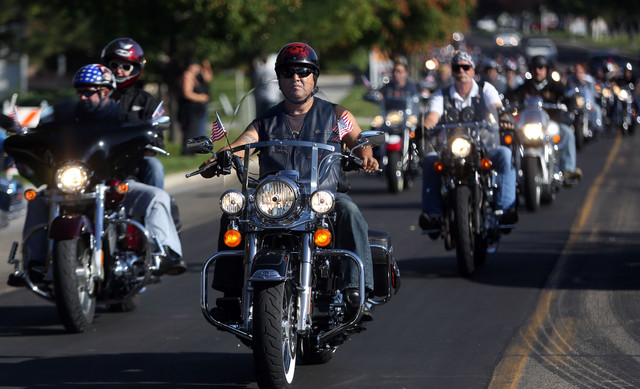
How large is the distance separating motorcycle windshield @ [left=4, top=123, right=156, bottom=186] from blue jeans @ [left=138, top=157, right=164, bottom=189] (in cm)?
68

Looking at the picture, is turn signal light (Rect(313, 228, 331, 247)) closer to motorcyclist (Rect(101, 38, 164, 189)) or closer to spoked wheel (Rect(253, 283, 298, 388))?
spoked wheel (Rect(253, 283, 298, 388))

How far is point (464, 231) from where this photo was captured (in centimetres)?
1132

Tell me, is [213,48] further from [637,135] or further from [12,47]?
[12,47]

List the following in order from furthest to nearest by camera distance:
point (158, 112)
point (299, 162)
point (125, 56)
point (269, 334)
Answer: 1. point (125, 56)
2. point (158, 112)
3. point (299, 162)
4. point (269, 334)

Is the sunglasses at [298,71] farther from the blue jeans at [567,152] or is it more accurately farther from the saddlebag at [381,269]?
the blue jeans at [567,152]

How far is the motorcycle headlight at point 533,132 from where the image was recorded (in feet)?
51.9

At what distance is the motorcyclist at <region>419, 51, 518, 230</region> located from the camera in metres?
12.0

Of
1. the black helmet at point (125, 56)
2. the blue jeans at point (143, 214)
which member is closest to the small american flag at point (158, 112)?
the blue jeans at point (143, 214)

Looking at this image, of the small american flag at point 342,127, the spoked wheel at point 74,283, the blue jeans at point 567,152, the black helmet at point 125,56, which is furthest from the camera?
the blue jeans at point 567,152

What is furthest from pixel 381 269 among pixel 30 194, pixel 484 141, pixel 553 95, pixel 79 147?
pixel 553 95

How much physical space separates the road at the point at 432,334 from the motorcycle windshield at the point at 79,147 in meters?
1.16

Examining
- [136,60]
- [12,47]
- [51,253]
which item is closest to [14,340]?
[51,253]

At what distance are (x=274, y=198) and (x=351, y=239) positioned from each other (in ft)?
2.17

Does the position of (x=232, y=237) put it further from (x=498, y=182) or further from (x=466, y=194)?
(x=498, y=182)
